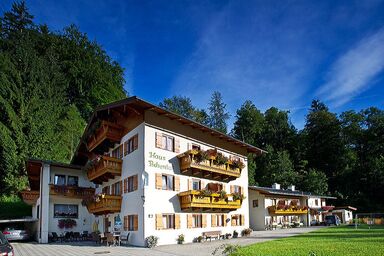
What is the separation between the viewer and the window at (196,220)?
27.3 metres

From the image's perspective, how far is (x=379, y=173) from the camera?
62625 mm

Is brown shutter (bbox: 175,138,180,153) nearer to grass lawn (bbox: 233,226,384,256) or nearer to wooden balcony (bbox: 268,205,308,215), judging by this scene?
grass lawn (bbox: 233,226,384,256)

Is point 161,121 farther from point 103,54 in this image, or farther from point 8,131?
point 103,54

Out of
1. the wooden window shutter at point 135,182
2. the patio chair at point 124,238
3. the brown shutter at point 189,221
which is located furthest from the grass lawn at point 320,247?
the patio chair at point 124,238

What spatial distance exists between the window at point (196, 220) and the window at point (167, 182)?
10.8 feet

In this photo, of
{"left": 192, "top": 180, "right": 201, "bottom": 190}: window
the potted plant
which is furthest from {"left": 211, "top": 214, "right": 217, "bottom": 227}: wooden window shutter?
the potted plant

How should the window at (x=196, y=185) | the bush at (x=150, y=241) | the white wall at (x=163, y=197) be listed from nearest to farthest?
the bush at (x=150, y=241), the white wall at (x=163, y=197), the window at (x=196, y=185)

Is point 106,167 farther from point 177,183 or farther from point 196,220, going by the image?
point 196,220

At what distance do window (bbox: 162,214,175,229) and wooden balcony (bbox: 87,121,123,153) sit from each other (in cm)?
733

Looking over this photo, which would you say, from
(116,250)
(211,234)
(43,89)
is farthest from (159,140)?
(43,89)

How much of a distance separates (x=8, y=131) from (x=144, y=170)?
71.1ft

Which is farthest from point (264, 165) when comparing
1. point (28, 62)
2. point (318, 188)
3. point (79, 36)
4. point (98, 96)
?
point (28, 62)

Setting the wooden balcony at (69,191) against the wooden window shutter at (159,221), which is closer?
the wooden window shutter at (159,221)

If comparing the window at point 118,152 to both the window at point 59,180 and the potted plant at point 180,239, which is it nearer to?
the window at point 59,180
